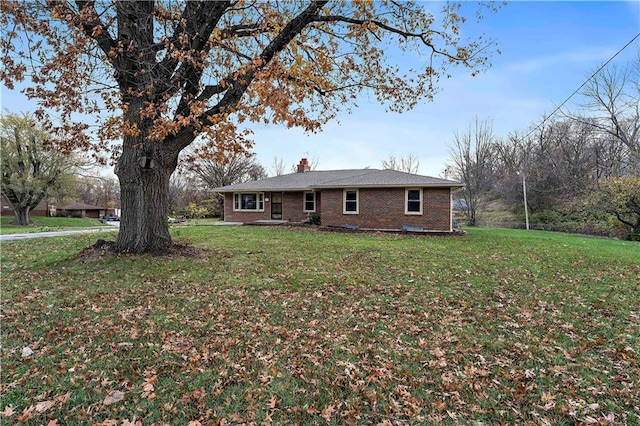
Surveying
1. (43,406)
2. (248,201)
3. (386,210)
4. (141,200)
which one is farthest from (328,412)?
(248,201)

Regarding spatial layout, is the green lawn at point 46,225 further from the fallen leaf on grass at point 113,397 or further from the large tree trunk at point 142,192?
the fallen leaf on grass at point 113,397

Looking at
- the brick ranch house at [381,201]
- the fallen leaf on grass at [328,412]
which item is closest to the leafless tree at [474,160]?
the brick ranch house at [381,201]

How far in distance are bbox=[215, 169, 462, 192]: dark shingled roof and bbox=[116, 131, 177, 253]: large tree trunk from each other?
10.6 meters

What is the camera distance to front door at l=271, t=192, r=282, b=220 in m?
22.2

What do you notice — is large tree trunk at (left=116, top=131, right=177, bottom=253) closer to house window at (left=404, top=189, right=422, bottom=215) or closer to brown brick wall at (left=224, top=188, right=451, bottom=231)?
brown brick wall at (left=224, top=188, right=451, bottom=231)

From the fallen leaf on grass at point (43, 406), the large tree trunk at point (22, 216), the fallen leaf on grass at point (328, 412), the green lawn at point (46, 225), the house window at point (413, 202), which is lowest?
the fallen leaf on grass at point (328, 412)

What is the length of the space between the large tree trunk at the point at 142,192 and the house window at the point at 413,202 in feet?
39.2

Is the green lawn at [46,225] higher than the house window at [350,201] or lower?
lower

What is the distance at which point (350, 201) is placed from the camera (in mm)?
17891

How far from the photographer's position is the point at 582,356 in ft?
12.1

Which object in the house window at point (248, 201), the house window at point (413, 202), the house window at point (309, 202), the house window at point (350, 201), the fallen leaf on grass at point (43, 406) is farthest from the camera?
the house window at point (248, 201)

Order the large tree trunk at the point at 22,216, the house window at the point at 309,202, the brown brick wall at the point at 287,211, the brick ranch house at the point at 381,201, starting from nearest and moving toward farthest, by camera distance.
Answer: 1. the brick ranch house at the point at 381,201
2. the house window at the point at 309,202
3. the brown brick wall at the point at 287,211
4. the large tree trunk at the point at 22,216

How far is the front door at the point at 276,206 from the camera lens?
22234mm

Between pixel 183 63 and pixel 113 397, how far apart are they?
6.78 meters
